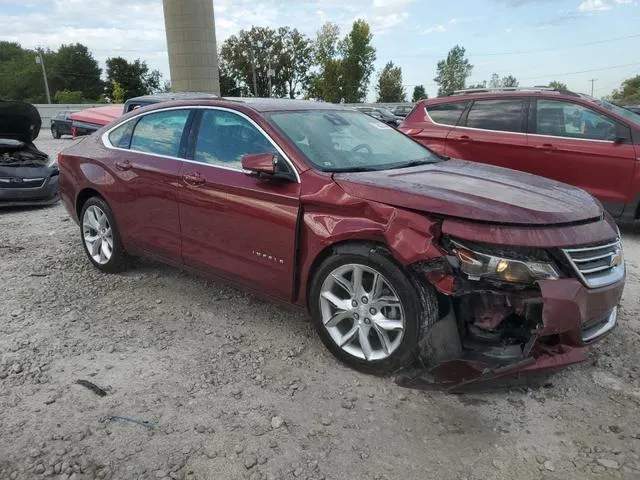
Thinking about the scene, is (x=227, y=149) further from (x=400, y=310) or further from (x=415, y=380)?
(x=415, y=380)

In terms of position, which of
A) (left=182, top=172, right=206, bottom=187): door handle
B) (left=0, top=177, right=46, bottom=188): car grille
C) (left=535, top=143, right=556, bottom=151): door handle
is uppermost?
(left=182, top=172, right=206, bottom=187): door handle

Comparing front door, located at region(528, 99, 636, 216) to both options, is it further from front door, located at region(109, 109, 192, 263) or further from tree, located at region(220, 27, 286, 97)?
tree, located at region(220, 27, 286, 97)

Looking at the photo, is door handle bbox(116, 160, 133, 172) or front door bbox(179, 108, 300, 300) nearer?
front door bbox(179, 108, 300, 300)

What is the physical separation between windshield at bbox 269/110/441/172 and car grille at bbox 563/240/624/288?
4.41 ft

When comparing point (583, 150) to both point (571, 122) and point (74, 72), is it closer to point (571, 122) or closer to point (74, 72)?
point (571, 122)

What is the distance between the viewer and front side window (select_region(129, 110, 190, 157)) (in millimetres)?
4289

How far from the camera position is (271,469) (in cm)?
247

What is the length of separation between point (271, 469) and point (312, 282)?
1.22 m

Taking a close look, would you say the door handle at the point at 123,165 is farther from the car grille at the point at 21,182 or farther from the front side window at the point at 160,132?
the car grille at the point at 21,182

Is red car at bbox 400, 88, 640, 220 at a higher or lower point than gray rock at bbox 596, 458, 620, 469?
higher

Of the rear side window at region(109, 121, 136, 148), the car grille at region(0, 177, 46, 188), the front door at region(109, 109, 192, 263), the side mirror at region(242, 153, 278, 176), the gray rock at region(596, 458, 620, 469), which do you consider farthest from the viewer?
the car grille at region(0, 177, 46, 188)

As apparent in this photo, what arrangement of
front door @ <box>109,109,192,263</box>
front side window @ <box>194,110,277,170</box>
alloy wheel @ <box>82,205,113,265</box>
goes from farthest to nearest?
alloy wheel @ <box>82,205,113,265</box> < front door @ <box>109,109,192,263</box> < front side window @ <box>194,110,277,170</box>

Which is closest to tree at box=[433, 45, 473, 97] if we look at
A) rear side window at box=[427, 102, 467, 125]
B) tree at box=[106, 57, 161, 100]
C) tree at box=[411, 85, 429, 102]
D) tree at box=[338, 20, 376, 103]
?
tree at box=[411, 85, 429, 102]

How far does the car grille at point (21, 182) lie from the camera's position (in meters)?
7.94
